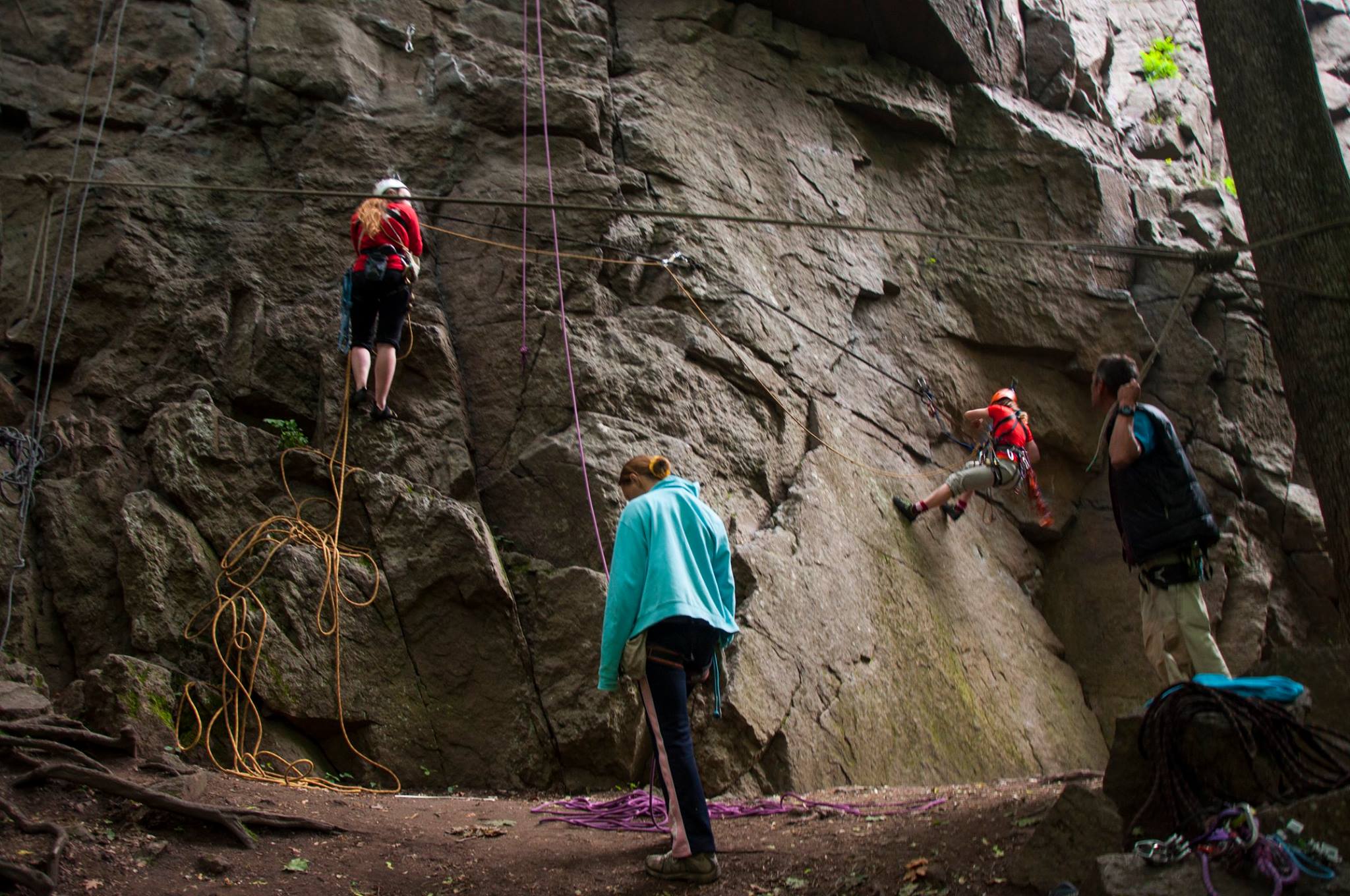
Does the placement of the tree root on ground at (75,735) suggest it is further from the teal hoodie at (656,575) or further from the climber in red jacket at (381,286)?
the climber in red jacket at (381,286)

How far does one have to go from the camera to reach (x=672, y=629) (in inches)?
158

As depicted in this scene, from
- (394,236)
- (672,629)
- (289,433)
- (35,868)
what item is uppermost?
(394,236)

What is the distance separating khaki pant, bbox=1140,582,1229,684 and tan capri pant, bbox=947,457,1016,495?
2933 mm

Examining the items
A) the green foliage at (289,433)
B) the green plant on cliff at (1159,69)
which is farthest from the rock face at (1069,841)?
the green plant on cliff at (1159,69)

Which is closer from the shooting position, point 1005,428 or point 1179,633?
point 1179,633

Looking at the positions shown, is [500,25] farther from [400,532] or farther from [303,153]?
[400,532]

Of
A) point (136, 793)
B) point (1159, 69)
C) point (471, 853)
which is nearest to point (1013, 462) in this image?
point (471, 853)

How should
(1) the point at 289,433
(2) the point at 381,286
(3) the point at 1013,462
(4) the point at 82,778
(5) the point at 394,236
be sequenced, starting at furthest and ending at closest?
1. (3) the point at 1013,462
2. (5) the point at 394,236
3. (2) the point at 381,286
4. (1) the point at 289,433
5. (4) the point at 82,778

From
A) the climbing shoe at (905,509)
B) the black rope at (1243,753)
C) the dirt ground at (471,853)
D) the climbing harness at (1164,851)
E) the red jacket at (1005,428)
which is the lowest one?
the dirt ground at (471,853)

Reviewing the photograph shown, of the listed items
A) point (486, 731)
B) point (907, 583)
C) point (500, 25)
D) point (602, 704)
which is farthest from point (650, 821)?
point (500, 25)

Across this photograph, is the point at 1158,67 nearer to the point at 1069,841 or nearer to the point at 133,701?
the point at 1069,841

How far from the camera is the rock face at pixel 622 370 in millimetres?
5938

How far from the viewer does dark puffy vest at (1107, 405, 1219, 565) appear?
500 centimetres

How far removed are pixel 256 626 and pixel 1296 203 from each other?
18.4 feet
